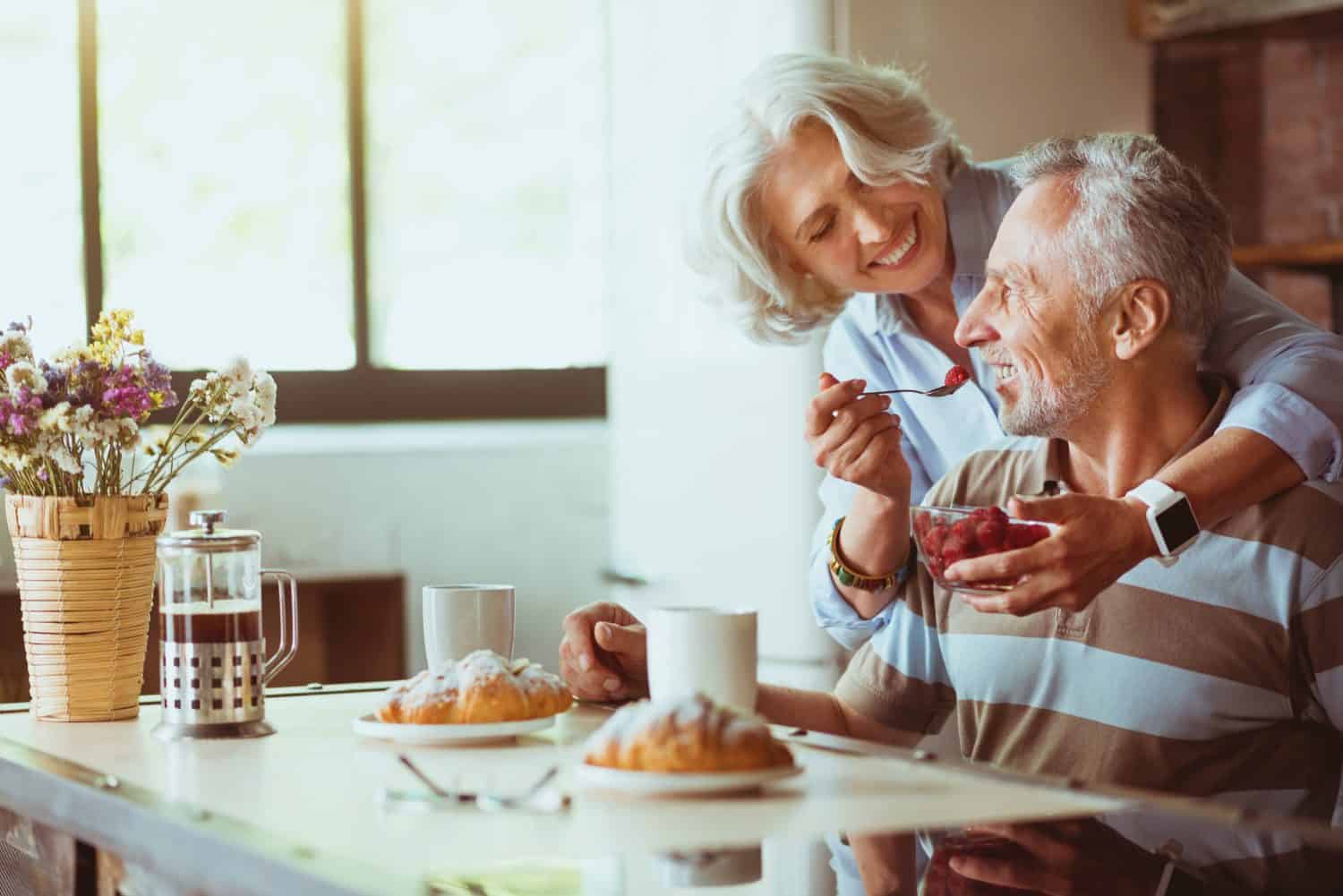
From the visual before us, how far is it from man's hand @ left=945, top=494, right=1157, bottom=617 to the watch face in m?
0.02

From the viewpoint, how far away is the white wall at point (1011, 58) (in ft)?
10.6

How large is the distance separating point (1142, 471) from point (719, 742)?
77cm

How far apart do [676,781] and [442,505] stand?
3.78 metres

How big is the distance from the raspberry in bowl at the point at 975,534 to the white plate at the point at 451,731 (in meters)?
0.37

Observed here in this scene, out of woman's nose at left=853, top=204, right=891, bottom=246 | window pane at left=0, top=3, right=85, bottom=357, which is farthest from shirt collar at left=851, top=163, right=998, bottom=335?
window pane at left=0, top=3, right=85, bottom=357

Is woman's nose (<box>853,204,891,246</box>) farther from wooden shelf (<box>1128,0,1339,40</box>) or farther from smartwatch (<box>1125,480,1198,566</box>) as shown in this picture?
wooden shelf (<box>1128,0,1339,40</box>)

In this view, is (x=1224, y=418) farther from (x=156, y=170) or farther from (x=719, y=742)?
(x=156, y=170)

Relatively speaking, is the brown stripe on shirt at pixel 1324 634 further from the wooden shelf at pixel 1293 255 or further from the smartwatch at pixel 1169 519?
the wooden shelf at pixel 1293 255

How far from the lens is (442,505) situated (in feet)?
16.0

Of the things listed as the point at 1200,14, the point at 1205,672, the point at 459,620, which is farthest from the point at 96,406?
the point at 1200,14

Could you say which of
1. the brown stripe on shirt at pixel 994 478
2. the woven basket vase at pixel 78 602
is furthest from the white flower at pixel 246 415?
the brown stripe on shirt at pixel 994 478

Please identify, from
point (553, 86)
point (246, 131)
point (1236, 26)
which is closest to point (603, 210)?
point (553, 86)

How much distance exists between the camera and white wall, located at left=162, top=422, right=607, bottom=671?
15.3ft

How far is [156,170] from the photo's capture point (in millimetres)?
4582
